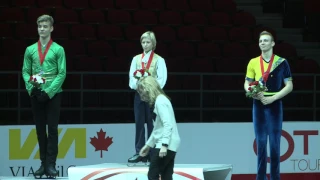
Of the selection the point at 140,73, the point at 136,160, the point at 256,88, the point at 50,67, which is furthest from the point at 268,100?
the point at 50,67

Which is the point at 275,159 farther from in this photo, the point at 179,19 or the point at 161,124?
the point at 179,19

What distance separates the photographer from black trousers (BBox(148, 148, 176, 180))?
8062 millimetres

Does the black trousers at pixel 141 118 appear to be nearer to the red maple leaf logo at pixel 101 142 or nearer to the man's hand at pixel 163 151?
the man's hand at pixel 163 151

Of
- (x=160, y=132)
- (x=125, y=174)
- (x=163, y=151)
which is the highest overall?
(x=160, y=132)

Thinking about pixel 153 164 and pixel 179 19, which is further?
pixel 179 19

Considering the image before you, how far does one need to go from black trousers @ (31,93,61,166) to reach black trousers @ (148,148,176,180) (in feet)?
5.21

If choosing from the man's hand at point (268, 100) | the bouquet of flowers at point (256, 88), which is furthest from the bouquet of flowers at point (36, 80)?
the man's hand at point (268, 100)

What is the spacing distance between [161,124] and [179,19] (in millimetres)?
6651

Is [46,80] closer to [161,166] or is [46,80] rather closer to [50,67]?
[50,67]

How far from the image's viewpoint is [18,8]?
13.7 meters

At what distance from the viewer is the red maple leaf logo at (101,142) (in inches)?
461

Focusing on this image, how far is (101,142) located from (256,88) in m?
3.22

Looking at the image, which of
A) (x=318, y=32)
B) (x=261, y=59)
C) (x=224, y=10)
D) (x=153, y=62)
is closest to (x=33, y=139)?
(x=153, y=62)

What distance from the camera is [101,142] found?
11750mm
